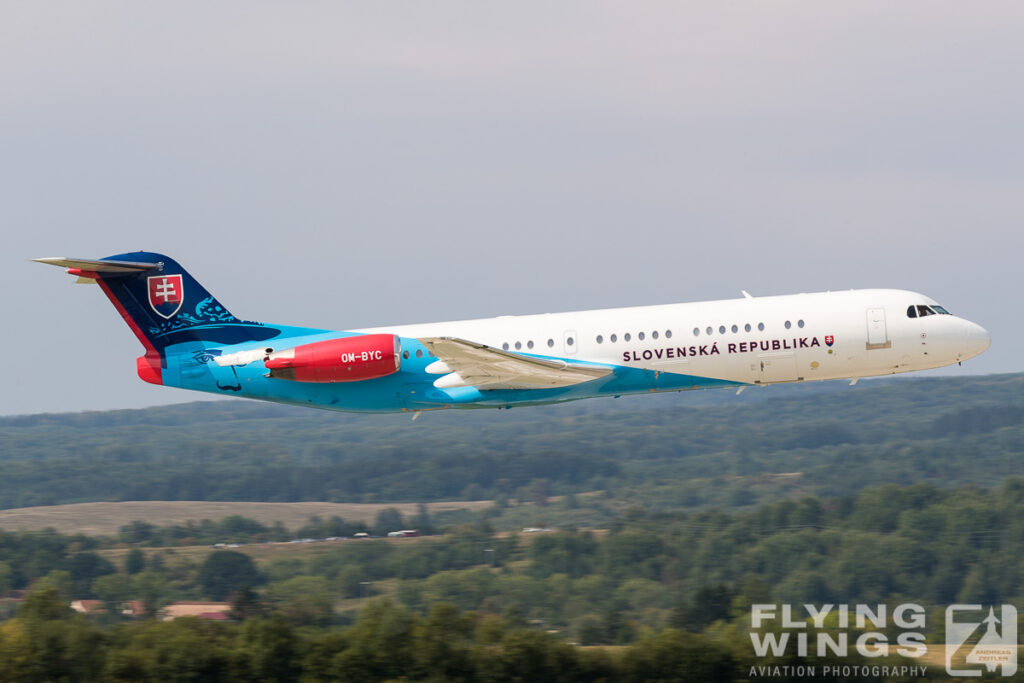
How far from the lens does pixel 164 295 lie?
41.6 metres

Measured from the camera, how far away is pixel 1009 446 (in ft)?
531

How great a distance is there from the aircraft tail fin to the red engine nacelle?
2691 mm

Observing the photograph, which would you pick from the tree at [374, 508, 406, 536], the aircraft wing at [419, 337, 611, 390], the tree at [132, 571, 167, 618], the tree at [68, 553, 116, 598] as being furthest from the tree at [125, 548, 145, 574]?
the aircraft wing at [419, 337, 611, 390]

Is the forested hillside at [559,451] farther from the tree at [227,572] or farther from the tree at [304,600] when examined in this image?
the tree at [304,600]

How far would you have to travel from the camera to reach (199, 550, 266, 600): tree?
90.2 metres

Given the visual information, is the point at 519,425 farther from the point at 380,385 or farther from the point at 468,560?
the point at 380,385

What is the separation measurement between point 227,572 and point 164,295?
55.4 m

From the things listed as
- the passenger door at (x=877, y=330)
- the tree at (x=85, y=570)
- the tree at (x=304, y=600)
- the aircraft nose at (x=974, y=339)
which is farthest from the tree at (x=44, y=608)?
the aircraft nose at (x=974, y=339)

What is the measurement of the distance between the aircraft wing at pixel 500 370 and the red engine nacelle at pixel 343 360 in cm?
179

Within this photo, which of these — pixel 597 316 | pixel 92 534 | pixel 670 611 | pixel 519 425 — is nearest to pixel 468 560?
pixel 670 611

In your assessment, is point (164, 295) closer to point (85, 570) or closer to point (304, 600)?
point (304, 600)

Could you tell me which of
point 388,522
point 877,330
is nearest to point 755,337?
point 877,330

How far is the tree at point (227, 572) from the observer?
90.2 metres

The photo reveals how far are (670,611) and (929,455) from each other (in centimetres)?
8174
